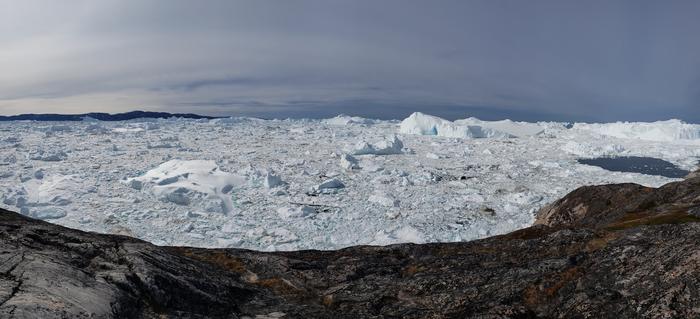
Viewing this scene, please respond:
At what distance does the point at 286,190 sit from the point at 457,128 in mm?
77433

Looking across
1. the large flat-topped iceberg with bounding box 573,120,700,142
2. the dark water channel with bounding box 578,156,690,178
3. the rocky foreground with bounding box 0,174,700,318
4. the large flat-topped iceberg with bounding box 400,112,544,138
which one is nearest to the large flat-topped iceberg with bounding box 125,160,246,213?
the rocky foreground with bounding box 0,174,700,318

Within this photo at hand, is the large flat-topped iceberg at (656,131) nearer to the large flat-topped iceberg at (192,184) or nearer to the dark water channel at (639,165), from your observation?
the dark water channel at (639,165)

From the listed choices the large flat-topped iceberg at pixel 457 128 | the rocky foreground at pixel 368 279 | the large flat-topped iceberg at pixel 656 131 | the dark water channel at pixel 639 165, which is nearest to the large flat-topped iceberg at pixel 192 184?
the rocky foreground at pixel 368 279

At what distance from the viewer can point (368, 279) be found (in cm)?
795

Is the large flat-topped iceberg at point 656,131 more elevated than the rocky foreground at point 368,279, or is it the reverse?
the large flat-topped iceberg at point 656,131

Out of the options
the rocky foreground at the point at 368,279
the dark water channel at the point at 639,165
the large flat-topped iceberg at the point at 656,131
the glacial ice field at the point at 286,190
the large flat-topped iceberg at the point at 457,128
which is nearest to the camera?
the rocky foreground at the point at 368,279

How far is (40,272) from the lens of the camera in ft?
17.9

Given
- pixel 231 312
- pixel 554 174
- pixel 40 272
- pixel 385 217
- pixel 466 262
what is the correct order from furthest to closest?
pixel 554 174 → pixel 385 217 → pixel 466 262 → pixel 231 312 → pixel 40 272

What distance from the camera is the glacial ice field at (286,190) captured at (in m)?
32.2

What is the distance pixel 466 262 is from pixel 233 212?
30.7 meters

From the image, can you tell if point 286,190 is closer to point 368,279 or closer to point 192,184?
point 192,184

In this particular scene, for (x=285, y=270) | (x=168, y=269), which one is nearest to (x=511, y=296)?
(x=285, y=270)

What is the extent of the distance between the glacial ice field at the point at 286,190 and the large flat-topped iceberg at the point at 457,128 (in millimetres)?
32210

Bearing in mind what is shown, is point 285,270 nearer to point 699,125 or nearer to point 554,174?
point 554,174
